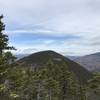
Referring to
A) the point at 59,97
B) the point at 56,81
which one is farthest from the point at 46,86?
the point at 59,97

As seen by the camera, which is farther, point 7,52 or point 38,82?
point 38,82

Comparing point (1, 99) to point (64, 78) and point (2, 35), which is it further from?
point (64, 78)

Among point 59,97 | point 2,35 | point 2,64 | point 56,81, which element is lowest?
point 59,97

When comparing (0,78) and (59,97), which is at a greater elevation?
(0,78)

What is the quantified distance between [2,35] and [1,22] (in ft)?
3.99

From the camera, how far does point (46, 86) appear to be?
213 ft

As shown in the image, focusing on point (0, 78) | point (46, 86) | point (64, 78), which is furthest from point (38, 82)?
point (0, 78)

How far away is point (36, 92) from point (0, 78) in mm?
42940

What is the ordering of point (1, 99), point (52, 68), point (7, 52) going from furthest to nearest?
point (52, 68) < point (1, 99) < point (7, 52)

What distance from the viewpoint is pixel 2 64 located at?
23438 millimetres

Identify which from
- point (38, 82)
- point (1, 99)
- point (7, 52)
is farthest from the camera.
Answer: point (38, 82)

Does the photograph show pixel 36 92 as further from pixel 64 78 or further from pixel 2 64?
pixel 2 64

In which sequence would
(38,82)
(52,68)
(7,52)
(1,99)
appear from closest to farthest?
(7,52) < (1,99) < (38,82) < (52,68)

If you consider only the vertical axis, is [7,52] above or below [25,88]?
above
